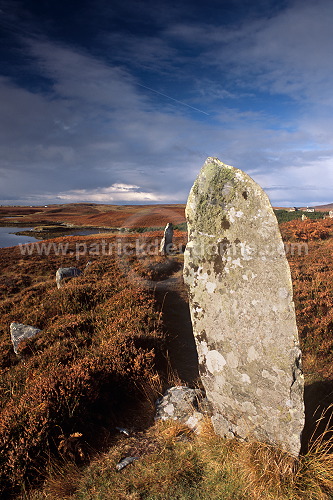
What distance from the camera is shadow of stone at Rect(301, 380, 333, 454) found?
13.0 feet

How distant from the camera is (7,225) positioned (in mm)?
74188

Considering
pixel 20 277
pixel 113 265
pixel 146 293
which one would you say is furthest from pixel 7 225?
pixel 146 293

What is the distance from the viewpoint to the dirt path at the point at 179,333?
6.41 metres

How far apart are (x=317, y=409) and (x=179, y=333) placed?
423 centimetres

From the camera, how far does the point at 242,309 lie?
353cm

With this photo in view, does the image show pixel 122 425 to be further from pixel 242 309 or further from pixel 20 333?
pixel 20 333

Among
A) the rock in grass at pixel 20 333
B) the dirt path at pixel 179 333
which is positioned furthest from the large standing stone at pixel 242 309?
the rock in grass at pixel 20 333

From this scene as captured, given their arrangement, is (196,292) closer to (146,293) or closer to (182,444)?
(182,444)

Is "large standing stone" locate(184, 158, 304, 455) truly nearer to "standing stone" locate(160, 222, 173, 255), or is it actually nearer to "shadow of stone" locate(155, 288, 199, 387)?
"shadow of stone" locate(155, 288, 199, 387)

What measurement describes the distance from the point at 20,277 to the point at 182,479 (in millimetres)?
18228

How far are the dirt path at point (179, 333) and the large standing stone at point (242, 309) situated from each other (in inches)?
86.0

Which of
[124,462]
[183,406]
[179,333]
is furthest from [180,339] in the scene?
[124,462]

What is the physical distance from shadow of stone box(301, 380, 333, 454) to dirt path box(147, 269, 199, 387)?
7.00 ft

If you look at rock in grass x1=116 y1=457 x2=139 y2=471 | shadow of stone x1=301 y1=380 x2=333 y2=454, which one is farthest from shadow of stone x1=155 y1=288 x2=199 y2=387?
shadow of stone x1=301 y1=380 x2=333 y2=454
